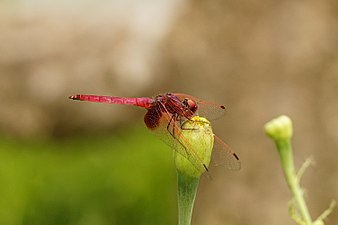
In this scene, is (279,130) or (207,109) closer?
(279,130)

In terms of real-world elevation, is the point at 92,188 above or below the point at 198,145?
below

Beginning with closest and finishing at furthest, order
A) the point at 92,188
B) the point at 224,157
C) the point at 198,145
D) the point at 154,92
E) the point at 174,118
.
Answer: the point at 198,145 → the point at 174,118 → the point at 224,157 → the point at 92,188 → the point at 154,92

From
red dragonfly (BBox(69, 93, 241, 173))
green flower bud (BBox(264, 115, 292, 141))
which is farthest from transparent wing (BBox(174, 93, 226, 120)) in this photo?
green flower bud (BBox(264, 115, 292, 141))

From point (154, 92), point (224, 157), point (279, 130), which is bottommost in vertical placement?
point (154, 92)

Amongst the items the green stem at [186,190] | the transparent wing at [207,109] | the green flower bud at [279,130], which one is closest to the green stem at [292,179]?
the green flower bud at [279,130]

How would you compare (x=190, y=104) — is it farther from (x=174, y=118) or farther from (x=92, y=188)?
(x=92, y=188)

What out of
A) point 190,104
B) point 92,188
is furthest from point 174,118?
point 92,188

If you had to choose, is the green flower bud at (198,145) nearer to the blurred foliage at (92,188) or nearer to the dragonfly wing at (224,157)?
the dragonfly wing at (224,157)
